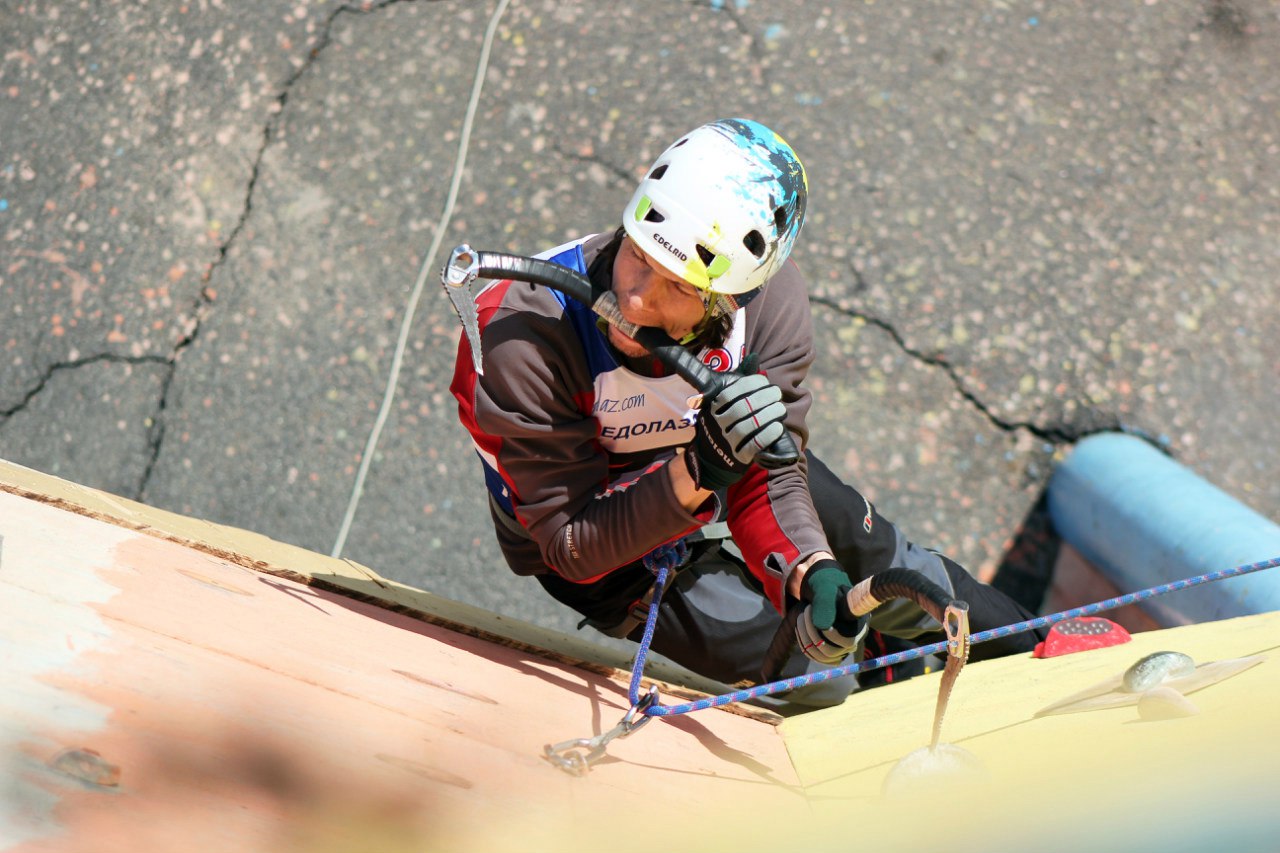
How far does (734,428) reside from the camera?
1.85 metres

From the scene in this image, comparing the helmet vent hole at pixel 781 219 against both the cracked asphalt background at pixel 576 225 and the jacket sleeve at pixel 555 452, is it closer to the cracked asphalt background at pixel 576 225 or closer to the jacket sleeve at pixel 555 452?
the jacket sleeve at pixel 555 452

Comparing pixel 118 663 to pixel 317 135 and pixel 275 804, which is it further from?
pixel 317 135

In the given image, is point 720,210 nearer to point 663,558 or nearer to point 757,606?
point 663,558

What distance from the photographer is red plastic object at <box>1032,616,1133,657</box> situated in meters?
2.17

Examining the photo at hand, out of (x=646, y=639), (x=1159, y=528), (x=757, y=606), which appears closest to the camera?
(x=646, y=639)

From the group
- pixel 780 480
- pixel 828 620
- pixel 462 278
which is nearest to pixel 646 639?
pixel 828 620

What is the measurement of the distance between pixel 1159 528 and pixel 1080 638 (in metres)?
0.93

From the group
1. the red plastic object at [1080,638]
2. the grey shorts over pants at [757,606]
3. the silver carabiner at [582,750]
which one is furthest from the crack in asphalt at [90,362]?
A: the red plastic object at [1080,638]

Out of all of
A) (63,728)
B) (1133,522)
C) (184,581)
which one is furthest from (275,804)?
(1133,522)

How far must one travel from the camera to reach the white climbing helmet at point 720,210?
1868mm

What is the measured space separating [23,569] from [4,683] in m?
0.27

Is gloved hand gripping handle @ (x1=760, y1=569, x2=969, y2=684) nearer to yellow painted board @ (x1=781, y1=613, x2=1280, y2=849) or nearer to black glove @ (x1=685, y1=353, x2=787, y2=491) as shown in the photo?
yellow painted board @ (x1=781, y1=613, x2=1280, y2=849)

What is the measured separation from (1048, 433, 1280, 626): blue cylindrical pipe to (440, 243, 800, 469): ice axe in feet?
4.73

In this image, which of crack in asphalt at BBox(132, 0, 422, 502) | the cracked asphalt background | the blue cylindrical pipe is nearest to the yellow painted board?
the blue cylindrical pipe
